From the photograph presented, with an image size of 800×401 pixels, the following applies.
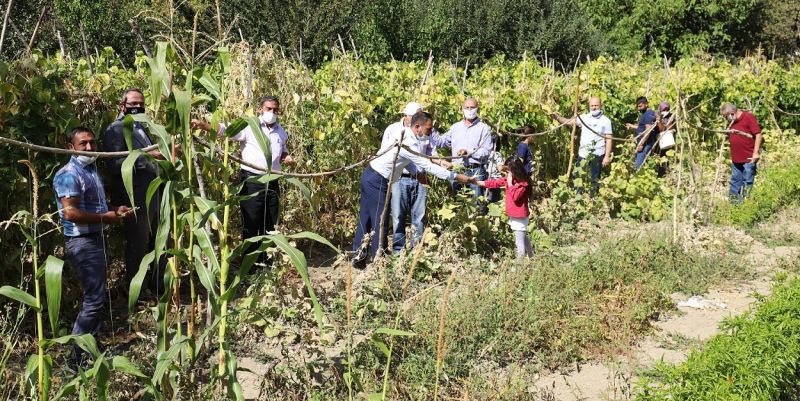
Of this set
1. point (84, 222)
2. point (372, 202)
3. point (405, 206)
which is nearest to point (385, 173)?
point (372, 202)

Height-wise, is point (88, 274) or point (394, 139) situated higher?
point (394, 139)

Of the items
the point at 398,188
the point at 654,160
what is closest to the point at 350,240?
the point at 398,188

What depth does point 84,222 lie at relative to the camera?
193 inches

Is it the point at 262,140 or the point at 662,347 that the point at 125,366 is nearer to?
the point at 262,140

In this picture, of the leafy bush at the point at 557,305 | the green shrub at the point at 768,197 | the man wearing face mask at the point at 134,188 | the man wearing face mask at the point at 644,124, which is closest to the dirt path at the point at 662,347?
the leafy bush at the point at 557,305

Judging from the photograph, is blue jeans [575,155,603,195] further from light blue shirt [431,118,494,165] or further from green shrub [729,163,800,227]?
light blue shirt [431,118,494,165]

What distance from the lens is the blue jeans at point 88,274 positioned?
491cm

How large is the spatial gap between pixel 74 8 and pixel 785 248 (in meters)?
21.3

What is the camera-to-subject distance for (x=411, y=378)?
4723 mm

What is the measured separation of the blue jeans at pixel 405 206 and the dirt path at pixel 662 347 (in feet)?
7.40

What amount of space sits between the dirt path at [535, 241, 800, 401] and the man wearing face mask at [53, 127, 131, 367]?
2.85 meters

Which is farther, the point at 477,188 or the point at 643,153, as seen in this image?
the point at 643,153

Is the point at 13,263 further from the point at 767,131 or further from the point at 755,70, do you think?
the point at 755,70

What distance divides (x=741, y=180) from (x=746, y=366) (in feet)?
23.9
